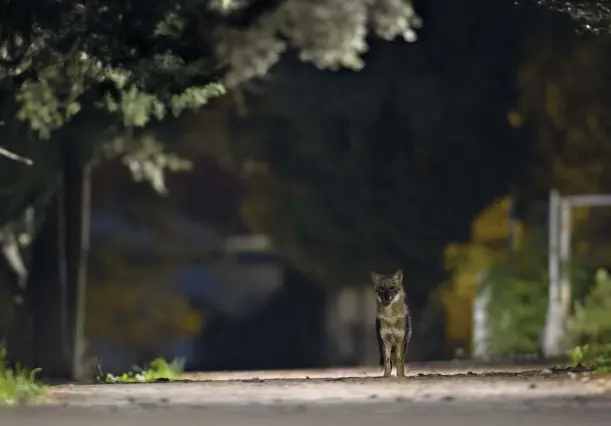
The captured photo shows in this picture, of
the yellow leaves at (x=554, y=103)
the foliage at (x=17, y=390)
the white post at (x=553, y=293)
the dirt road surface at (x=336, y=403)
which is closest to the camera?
the dirt road surface at (x=336, y=403)

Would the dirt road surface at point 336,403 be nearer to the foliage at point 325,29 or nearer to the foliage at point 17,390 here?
the foliage at point 17,390

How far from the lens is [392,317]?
11.5m

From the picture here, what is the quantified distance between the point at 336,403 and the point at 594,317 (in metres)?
11.9

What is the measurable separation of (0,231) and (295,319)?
14.5 m

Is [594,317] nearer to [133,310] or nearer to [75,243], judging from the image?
[75,243]

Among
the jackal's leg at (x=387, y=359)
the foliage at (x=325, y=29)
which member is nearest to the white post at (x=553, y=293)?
the foliage at (x=325, y=29)

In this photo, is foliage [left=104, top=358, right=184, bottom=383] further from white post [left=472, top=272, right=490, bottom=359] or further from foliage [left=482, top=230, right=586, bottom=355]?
white post [left=472, top=272, right=490, bottom=359]

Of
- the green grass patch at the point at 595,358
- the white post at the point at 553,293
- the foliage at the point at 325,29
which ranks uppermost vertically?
the foliage at the point at 325,29

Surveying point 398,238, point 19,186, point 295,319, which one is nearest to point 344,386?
point 19,186

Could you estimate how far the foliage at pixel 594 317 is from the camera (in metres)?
21.0

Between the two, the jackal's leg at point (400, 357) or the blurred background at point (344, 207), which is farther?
the blurred background at point (344, 207)

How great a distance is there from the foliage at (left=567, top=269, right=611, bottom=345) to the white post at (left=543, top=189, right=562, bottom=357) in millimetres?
556

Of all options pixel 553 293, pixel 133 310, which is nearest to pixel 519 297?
pixel 553 293

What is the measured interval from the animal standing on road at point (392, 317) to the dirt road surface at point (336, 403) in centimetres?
26
